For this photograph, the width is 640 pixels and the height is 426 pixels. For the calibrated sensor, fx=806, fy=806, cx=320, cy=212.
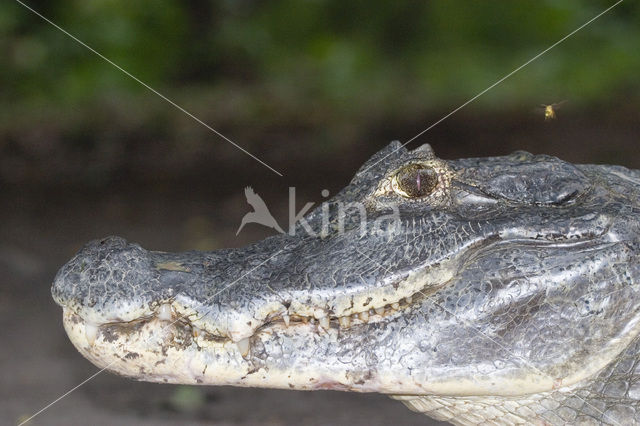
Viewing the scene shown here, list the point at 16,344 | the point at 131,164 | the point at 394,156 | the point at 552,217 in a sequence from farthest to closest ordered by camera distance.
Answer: the point at 131,164
the point at 16,344
the point at 394,156
the point at 552,217

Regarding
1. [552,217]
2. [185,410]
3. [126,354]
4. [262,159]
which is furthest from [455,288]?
[262,159]

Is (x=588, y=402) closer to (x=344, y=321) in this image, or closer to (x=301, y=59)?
(x=344, y=321)

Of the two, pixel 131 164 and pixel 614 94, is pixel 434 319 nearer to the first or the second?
pixel 131 164

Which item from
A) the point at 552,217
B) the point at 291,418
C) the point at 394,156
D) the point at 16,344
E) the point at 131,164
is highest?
the point at 131,164

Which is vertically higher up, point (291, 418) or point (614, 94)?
point (614, 94)

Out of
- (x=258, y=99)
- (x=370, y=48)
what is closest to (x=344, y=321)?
(x=258, y=99)

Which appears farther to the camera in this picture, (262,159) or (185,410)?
(262,159)

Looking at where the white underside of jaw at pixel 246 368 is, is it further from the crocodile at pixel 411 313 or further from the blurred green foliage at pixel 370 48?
the blurred green foliage at pixel 370 48

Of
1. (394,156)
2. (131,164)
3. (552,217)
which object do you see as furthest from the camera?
(131,164)
